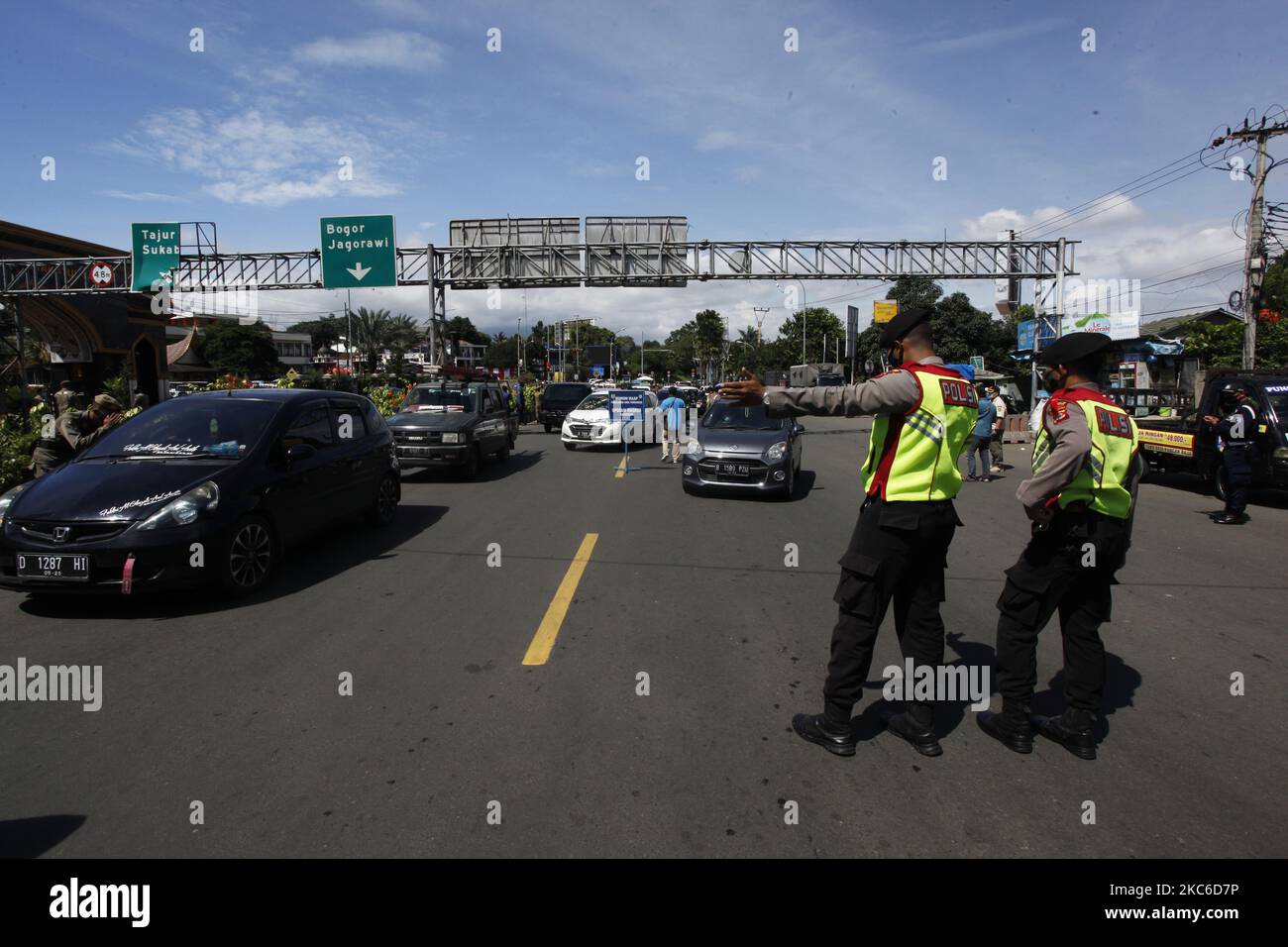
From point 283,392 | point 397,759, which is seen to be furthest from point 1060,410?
point 283,392

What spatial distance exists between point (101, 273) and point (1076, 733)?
112 ft

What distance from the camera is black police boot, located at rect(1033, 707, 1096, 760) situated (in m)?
3.48

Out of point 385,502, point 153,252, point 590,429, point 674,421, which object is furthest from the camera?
point 153,252

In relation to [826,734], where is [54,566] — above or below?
above

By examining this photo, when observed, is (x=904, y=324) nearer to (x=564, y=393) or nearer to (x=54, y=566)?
(x=54, y=566)

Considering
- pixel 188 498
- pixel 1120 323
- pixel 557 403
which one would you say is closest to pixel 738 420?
pixel 188 498

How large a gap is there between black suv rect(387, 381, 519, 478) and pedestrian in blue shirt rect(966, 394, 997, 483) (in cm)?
884

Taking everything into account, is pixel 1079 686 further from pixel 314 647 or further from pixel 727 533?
pixel 727 533

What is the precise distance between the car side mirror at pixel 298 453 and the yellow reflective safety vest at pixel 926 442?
5388 millimetres

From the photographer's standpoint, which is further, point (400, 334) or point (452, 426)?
point (400, 334)

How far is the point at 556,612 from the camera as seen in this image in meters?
5.59

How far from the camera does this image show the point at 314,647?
190 inches
